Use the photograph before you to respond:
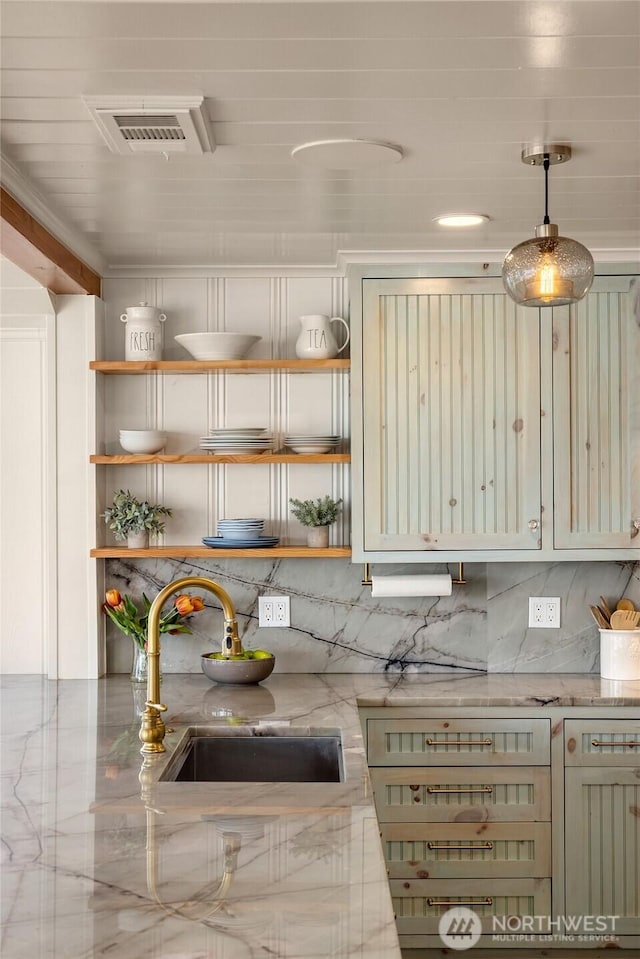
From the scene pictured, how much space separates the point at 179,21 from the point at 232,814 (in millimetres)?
1452

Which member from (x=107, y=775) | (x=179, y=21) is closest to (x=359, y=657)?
(x=107, y=775)

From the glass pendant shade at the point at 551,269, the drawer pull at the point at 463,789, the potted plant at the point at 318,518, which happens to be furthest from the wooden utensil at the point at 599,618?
the glass pendant shade at the point at 551,269

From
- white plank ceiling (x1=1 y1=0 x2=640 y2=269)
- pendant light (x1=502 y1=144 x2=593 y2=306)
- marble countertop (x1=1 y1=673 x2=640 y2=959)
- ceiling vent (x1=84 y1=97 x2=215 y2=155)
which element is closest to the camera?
marble countertop (x1=1 y1=673 x2=640 y2=959)

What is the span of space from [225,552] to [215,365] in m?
0.63

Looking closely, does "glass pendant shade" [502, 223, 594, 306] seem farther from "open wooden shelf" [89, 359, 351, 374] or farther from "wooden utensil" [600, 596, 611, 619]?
"wooden utensil" [600, 596, 611, 619]

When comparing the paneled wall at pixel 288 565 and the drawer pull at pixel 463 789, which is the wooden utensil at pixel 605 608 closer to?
the paneled wall at pixel 288 565

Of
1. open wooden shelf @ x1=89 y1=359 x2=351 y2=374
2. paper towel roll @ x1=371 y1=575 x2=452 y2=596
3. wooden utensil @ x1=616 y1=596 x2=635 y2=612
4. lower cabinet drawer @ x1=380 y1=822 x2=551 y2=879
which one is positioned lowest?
lower cabinet drawer @ x1=380 y1=822 x2=551 y2=879

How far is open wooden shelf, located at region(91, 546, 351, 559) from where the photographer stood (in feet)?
10.9

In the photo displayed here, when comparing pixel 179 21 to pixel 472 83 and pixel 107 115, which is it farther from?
pixel 472 83

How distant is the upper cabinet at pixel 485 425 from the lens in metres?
3.27

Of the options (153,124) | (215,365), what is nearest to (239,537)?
(215,365)

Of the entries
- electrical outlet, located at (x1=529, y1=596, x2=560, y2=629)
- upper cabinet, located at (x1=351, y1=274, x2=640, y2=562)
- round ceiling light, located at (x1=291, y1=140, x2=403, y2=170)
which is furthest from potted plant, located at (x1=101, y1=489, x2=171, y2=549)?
round ceiling light, located at (x1=291, y1=140, x2=403, y2=170)

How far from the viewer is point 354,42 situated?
5.71 feet

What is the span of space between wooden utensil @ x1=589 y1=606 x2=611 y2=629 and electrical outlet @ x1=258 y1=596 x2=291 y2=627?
3.50ft
